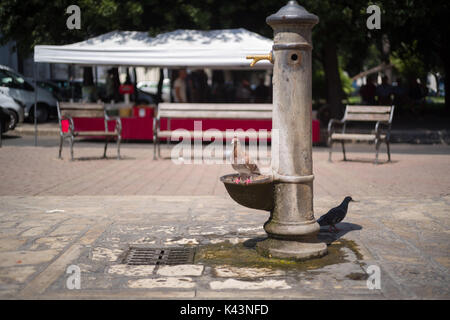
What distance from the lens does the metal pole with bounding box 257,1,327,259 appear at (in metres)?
4.78

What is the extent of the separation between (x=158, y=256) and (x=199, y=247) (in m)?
0.42

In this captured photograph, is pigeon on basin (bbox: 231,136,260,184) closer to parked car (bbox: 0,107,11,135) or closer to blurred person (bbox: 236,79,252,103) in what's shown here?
parked car (bbox: 0,107,11,135)

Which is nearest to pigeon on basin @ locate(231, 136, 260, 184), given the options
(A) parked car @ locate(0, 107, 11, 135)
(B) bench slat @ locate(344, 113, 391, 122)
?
(B) bench slat @ locate(344, 113, 391, 122)

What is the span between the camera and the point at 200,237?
5.52 m

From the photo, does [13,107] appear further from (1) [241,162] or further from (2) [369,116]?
(1) [241,162]

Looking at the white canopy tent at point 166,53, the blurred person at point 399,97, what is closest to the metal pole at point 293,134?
the white canopy tent at point 166,53

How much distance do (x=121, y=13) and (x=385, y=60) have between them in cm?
2398

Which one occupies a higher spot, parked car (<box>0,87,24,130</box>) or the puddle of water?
parked car (<box>0,87,24,130</box>)

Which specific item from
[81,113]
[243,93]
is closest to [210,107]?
[81,113]

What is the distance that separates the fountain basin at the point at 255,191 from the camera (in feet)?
15.8

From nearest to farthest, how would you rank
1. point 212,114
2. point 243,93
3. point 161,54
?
point 212,114, point 161,54, point 243,93

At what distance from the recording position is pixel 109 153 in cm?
1385

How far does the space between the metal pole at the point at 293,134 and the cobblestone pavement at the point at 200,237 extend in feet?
0.71
